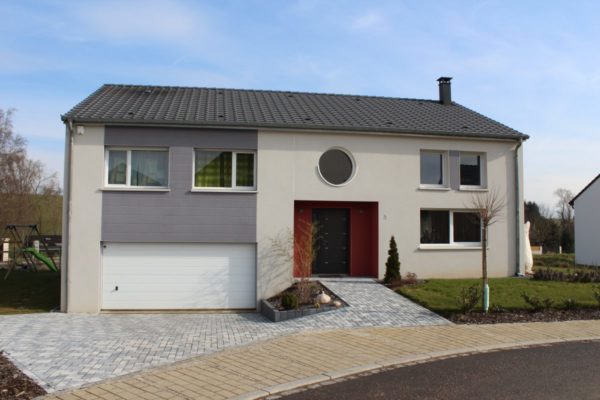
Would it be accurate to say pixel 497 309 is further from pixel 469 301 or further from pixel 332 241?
pixel 332 241

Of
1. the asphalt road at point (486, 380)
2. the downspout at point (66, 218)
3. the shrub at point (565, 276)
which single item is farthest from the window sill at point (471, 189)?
Result: the downspout at point (66, 218)

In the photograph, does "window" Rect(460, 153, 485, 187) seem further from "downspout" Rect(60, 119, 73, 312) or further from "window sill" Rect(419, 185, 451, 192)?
"downspout" Rect(60, 119, 73, 312)

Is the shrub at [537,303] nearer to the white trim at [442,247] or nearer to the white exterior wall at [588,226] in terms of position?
the white trim at [442,247]

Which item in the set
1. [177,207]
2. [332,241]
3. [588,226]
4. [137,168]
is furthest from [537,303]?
[588,226]

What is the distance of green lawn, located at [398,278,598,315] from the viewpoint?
12516 mm

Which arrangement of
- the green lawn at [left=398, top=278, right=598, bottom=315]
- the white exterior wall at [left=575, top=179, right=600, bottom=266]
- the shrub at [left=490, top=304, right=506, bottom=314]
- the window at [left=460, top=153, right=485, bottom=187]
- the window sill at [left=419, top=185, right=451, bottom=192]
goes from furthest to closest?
the white exterior wall at [left=575, top=179, right=600, bottom=266], the window at [left=460, top=153, right=485, bottom=187], the window sill at [left=419, top=185, right=451, bottom=192], the green lawn at [left=398, top=278, right=598, bottom=315], the shrub at [left=490, top=304, right=506, bottom=314]

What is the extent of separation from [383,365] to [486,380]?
1548 millimetres

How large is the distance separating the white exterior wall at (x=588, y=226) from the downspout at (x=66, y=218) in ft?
85.6

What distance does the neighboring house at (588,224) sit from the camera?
28.0 metres

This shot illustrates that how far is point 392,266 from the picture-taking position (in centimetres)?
1495

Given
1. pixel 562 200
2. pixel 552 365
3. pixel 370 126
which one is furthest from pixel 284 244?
pixel 562 200

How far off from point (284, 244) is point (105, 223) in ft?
16.0

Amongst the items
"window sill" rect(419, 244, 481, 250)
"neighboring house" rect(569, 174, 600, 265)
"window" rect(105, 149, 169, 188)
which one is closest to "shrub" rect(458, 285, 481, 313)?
"window sill" rect(419, 244, 481, 250)

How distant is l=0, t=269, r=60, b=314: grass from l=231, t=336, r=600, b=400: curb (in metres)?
9.43
